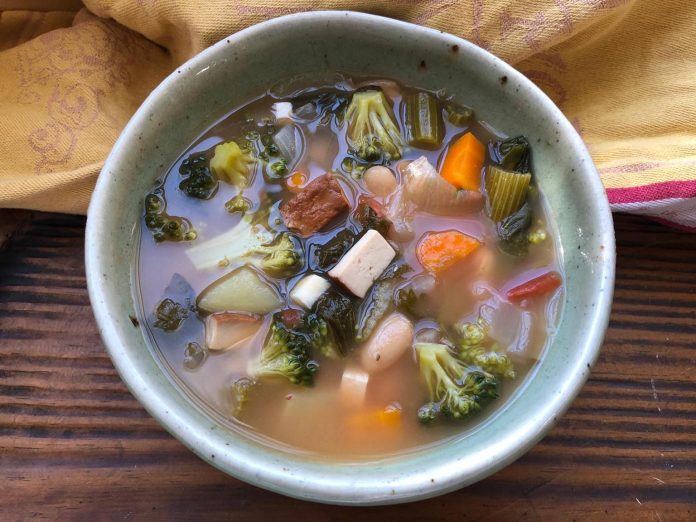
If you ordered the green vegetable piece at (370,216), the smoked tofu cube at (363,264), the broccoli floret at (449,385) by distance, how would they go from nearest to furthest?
the broccoli floret at (449,385) → the smoked tofu cube at (363,264) → the green vegetable piece at (370,216)

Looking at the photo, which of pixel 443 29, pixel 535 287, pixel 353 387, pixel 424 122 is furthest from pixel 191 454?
pixel 443 29

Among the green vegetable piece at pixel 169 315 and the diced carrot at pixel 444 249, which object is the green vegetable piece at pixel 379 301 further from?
the green vegetable piece at pixel 169 315

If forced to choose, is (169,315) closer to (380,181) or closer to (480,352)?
(380,181)

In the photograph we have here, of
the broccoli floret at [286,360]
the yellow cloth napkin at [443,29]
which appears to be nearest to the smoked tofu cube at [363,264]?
the broccoli floret at [286,360]

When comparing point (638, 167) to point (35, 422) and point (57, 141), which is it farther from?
point (35, 422)

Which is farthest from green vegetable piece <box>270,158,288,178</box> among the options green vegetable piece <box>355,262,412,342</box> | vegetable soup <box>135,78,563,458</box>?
green vegetable piece <box>355,262,412,342</box>

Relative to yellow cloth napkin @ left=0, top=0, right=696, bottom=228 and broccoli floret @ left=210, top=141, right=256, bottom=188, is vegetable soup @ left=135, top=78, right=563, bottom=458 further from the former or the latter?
yellow cloth napkin @ left=0, top=0, right=696, bottom=228

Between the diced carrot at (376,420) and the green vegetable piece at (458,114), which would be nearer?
the diced carrot at (376,420)
